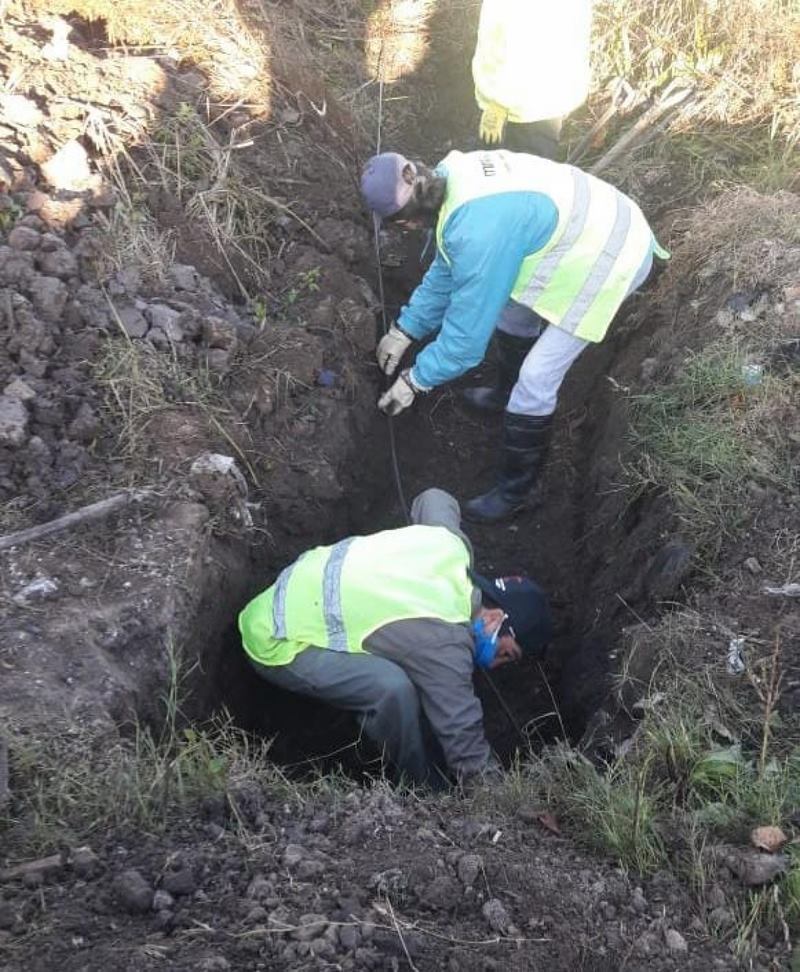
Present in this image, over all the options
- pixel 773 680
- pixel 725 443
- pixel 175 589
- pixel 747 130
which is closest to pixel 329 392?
pixel 175 589

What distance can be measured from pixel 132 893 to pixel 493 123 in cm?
393

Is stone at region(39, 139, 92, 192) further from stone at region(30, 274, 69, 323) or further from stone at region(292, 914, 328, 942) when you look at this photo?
stone at region(292, 914, 328, 942)

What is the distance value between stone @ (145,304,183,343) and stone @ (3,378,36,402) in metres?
0.59

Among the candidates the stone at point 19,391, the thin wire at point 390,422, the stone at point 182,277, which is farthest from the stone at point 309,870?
the stone at point 182,277

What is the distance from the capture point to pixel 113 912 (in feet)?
7.00

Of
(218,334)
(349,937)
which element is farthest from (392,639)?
(218,334)

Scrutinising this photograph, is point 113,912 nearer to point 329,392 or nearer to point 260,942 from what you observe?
point 260,942

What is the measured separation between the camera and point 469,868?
230cm

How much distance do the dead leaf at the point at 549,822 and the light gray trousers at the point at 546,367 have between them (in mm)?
2006

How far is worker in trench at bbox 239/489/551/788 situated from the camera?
3.09 m

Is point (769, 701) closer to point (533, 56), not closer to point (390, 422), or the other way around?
point (390, 422)

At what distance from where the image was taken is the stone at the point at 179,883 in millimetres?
2184

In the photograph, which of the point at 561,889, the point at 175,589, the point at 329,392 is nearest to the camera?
the point at 561,889

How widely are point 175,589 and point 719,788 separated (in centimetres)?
177
